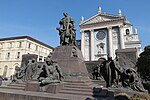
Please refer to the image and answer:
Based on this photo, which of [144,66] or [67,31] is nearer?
[67,31]

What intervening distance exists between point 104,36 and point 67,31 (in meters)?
33.6

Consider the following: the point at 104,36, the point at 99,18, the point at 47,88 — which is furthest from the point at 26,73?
the point at 99,18

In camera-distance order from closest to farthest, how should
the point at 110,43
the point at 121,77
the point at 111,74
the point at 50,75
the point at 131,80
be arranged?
1. the point at 50,75
2. the point at 131,80
3. the point at 121,77
4. the point at 111,74
5. the point at 110,43

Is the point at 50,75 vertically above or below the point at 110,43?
below

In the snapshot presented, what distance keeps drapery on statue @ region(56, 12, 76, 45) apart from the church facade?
29.4 meters

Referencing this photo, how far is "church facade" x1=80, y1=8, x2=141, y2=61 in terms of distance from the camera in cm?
4016

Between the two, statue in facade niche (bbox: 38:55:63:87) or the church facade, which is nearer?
statue in facade niche (bbox: 38:55:63:87)

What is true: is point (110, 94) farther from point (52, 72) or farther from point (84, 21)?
point (84, 21)

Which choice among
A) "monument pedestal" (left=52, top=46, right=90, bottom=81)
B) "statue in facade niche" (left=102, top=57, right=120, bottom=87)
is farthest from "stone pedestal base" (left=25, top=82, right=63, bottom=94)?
"statue in facade niche" (left=102, top=57, right=120, bottom=87)

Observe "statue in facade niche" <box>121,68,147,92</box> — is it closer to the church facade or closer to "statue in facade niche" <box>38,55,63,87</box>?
"statue in facade niche" <box>38,55,63,87</box>

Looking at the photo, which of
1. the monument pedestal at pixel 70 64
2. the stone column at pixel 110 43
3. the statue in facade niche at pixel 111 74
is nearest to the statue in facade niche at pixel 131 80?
the statue in facade niche at pixel 111 74

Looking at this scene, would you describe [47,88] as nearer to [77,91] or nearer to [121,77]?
[77,91]

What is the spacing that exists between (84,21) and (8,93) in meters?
41.7

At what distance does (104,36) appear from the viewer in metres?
42.9
